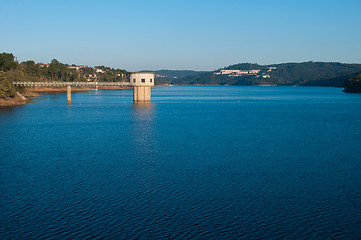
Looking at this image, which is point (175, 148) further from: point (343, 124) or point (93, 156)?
point (343, 124)

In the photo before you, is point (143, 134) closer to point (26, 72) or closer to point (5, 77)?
point (5, 77)

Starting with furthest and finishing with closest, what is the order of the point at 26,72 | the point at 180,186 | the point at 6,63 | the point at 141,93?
the point at 26,72 < the point at 6,63 < the point at 141,93 < the point at 180,186

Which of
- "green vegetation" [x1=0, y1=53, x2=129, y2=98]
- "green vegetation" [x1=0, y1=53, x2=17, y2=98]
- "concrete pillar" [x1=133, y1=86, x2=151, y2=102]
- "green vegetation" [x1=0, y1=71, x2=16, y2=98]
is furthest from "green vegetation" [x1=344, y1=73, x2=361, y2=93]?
"green vegetation" [x1=0, y1=71, x2=16, y2=98]

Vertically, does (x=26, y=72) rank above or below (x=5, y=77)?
above

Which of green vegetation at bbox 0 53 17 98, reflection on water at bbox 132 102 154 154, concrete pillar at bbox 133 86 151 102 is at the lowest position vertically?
reflection on water at bbox 132 102 154 154

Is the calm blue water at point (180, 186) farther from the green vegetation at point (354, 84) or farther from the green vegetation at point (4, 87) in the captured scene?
the green vegetation at point (354, 84)

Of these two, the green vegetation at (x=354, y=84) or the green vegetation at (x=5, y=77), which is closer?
the green vegetation at (x=5, y=77)

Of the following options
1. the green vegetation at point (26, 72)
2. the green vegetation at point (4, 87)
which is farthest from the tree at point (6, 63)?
the green vegetation at point (4, 87)

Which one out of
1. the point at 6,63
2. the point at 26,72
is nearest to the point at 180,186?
the point at 6,63

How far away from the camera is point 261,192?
66.2 ft

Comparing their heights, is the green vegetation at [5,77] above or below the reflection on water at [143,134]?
above

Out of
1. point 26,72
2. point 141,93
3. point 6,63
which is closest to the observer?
point 141,93

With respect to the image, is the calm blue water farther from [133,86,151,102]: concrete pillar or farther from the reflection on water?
[133,86,151,102]: concrete pillar

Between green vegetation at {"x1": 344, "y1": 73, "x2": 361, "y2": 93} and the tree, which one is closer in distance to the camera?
the tree
